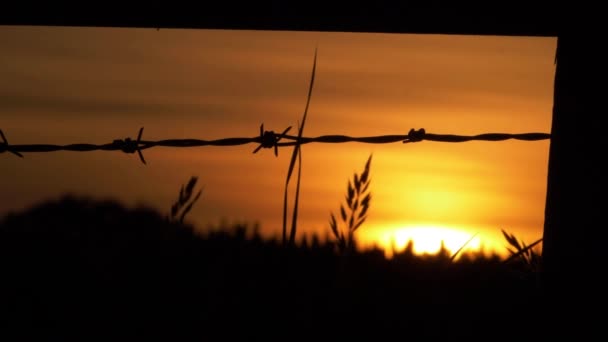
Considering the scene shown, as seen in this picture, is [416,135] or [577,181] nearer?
[577,181]

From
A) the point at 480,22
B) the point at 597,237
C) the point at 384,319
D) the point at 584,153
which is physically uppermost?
the point at 480,22

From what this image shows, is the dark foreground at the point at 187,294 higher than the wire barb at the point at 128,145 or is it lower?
lower

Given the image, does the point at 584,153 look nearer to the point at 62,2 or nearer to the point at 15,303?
the point at 62,2

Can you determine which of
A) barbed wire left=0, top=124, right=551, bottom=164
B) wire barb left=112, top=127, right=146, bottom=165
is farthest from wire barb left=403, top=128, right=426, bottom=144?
wire barb left=112, top=127, right=146, bottom=165

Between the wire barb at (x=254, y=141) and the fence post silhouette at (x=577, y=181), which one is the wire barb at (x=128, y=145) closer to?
the wire barb at (x=254, y=141)

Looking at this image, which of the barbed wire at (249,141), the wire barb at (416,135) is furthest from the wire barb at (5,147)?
the wire barb at (416,135)

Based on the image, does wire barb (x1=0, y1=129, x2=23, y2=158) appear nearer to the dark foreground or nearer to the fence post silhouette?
the dark foreground

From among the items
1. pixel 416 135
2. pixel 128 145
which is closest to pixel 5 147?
pixel 128 145

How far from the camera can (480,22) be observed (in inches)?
112

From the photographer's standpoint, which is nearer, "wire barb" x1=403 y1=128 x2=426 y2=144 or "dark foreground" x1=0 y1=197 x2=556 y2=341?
"dark foreground" x1=0 y1=197 x2=556 y2=341

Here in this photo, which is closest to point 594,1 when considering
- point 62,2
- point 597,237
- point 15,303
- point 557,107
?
point 557,107

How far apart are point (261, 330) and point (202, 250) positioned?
332 mm

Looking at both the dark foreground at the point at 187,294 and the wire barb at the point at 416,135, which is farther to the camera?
the wire barb at the point at 416,135

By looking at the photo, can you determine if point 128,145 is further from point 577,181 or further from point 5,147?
point 577,181
